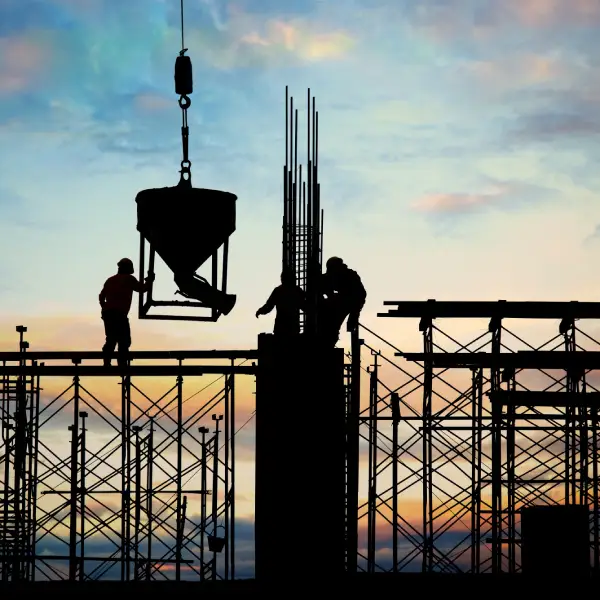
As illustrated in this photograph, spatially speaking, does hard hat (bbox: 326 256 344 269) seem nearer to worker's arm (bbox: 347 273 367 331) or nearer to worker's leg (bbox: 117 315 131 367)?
worker's arm (bbox: 347 273 367 331)

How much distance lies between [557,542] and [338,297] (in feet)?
17.8

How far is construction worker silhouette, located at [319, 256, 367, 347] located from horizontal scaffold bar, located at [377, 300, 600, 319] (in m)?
0.95

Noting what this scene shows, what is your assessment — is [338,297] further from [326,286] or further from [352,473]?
[352,473]

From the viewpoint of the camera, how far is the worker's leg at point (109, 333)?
2251 centimetres

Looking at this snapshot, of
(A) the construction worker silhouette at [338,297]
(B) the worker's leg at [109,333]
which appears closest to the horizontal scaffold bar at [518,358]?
(A) the construction worker silhouette at [338,297]

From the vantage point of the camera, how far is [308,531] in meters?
20.0

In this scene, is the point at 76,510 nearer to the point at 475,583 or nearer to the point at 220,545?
the point at 220,545

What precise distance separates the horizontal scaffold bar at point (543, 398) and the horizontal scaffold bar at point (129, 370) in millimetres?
5039

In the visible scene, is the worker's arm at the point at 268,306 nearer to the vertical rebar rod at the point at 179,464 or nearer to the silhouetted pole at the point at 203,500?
the vertical rebar rod at the point at 179,464

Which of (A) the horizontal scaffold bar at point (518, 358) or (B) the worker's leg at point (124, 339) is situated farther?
(A) the horizontal scaffold bar at point (518, 358)

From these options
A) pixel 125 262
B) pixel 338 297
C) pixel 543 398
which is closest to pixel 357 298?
pixel 338 297

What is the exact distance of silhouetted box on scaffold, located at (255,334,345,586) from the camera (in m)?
19.9

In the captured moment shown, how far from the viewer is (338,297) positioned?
22.8 m

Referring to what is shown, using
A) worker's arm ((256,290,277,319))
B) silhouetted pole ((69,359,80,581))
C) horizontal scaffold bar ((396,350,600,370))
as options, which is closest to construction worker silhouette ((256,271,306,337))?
worker's arm ((256,290,277,319))
